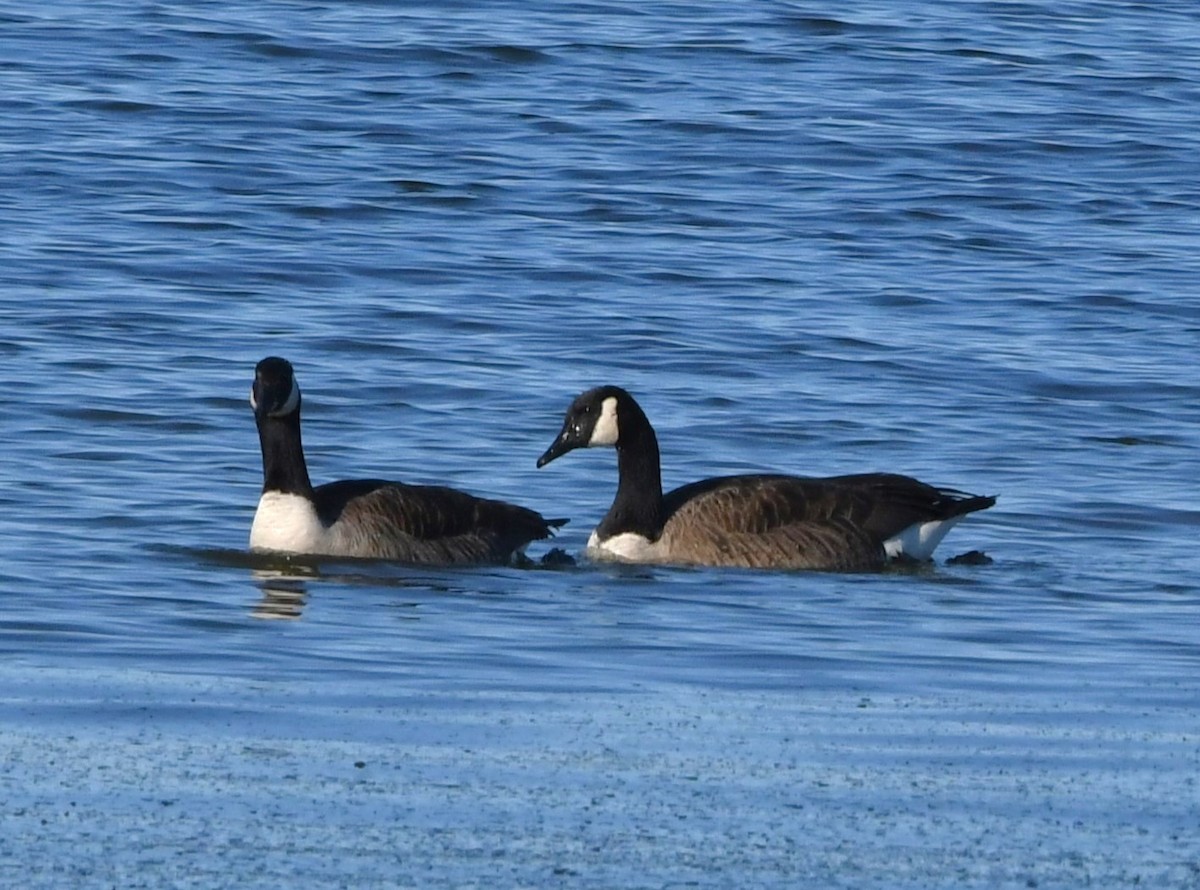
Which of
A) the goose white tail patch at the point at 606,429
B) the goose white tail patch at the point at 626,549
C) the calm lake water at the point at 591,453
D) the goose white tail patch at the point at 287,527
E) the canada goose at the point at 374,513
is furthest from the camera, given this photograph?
the goose white tail patch at the point at 606,429

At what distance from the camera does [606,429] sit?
1320 centimetres

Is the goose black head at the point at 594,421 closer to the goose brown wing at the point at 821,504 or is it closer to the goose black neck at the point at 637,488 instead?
the goose black neck at the point at 637,488

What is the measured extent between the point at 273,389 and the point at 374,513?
0.78m

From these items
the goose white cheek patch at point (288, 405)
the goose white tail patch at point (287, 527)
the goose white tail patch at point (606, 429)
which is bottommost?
the goose white tail patch at point (287, 527)

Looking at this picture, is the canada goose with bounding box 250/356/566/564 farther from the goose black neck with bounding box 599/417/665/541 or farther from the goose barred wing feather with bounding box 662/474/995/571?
the goose barred wing feather with bounding box 662/474/995/571

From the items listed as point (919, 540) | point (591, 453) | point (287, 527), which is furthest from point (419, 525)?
point (591, 453)

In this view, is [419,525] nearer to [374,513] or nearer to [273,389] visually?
[374,513]

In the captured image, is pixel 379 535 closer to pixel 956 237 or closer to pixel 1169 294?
pixel 1169 294

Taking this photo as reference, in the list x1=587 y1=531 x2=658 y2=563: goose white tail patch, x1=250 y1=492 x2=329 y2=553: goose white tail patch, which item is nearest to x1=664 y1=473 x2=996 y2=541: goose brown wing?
x1=587 y1=531 x2=658 y2=563: goose white tail patch

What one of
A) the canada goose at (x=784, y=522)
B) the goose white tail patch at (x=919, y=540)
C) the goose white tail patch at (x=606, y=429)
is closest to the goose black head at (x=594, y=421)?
the goose white tail patch at (x=606, y=429)

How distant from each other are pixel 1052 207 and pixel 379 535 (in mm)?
12566

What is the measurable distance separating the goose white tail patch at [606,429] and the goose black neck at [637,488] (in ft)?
0.14

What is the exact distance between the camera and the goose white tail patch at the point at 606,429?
13188mm

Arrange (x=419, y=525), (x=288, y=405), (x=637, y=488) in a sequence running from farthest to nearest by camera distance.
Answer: (x=637, y=488) < (x=288, y=405) < (x=419, y=525)
